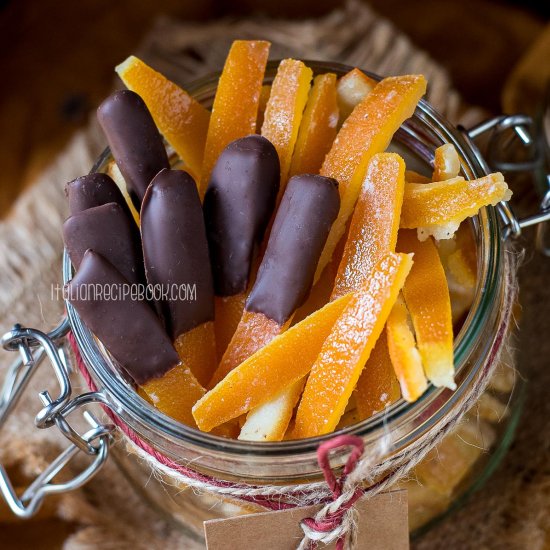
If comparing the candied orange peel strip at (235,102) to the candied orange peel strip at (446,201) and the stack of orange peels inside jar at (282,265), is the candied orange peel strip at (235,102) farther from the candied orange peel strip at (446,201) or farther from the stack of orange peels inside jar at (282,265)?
the candied orange peel strip at (446,201)

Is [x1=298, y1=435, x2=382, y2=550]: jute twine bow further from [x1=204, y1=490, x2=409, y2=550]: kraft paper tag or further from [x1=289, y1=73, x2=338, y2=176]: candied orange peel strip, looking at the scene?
[x1=289, y1=73, x2=338, y2=176]: candied orange peel strip

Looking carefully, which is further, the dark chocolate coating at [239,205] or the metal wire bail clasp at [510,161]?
the metal wire bail clasp at [510,161]

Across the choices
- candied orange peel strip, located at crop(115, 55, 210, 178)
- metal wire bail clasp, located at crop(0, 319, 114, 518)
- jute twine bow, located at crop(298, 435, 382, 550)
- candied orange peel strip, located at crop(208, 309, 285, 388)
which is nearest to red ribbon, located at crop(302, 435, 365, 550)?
jute twine bow, located at crop(298, 435, 382, 550)

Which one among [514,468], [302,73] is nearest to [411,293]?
[302,73]

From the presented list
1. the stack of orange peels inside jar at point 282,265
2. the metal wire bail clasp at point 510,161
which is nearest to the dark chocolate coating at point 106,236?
the stack of orange peels inside jar at point 282,265

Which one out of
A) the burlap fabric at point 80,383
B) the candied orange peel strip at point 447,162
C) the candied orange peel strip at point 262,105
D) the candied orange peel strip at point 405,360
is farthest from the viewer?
the burlap fabric at point 80,383
